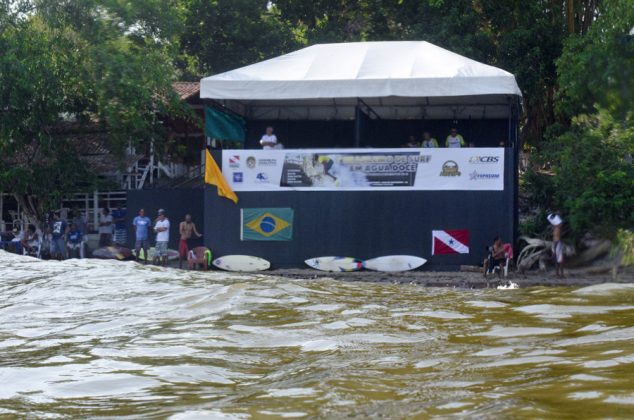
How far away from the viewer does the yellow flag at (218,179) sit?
1888cm

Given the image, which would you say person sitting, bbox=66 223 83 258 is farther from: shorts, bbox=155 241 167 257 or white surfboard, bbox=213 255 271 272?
white surfboard, bbox=213 255 271 272

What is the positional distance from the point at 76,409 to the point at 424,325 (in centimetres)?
390

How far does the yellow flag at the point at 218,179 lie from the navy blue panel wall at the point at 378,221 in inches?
7.3

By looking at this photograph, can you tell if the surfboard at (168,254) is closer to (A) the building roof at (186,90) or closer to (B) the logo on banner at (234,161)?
(B) the logo on banner at (234,161)

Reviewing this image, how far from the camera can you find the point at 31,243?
2459cm

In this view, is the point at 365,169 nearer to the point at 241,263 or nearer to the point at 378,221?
the point at 378,221

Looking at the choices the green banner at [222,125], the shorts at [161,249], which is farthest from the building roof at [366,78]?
the shorts at [161,249]

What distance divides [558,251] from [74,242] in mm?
12208

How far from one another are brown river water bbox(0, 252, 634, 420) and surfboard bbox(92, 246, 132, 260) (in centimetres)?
1004

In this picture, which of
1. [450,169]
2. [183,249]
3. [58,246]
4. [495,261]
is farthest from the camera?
[58,246]

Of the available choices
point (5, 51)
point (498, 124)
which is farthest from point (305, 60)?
point (5, 51)

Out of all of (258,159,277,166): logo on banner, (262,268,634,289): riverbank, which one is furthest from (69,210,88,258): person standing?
(262,268,634,289): riverbank

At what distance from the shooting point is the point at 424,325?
8.21 m

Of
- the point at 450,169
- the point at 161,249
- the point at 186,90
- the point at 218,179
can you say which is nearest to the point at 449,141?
the point at 450,169
